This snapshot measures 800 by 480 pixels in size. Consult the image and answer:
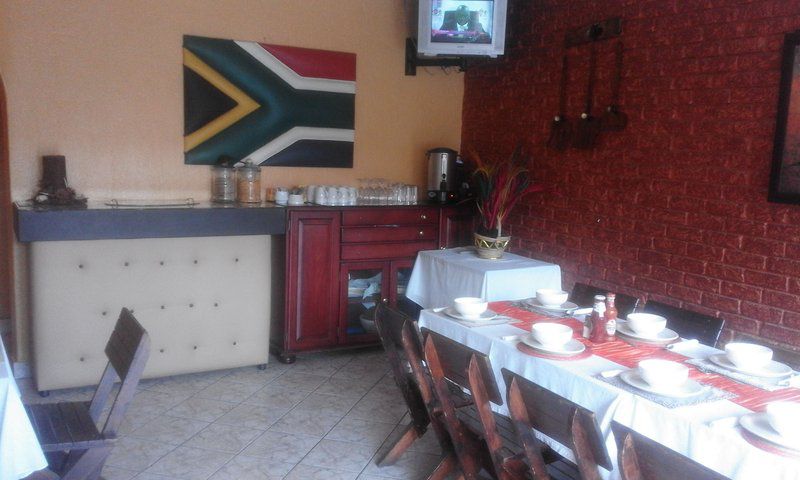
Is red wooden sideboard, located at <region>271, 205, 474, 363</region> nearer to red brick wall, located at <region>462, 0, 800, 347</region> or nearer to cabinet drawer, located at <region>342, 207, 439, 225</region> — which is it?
cabinet drawer, located at <region>342, 207, 439, 225</region>

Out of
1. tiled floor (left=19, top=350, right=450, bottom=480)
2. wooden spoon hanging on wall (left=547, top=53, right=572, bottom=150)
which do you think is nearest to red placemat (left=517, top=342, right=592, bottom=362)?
tiled floor (left=19, top=350, right=450, bottom=480)

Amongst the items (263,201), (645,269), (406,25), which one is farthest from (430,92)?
(645,269)

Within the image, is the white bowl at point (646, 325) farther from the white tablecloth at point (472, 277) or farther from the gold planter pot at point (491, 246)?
the gold planter pot at point (491, 246)

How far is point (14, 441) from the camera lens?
1686 mm

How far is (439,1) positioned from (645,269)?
7.01 ft

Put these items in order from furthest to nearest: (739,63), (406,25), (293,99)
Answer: (406,25) → (293,99) → (739,63)

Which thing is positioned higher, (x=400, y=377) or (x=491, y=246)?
(x=491, y=246)

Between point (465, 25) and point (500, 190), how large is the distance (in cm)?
111

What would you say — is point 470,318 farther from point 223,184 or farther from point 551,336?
point 223,184

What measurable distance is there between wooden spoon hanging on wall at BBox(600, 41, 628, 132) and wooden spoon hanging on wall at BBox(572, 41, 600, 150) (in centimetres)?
9

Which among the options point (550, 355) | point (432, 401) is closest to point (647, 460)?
point (550, 355)

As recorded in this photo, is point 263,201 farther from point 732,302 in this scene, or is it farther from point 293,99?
point 732,302

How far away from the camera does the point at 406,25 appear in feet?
16.0

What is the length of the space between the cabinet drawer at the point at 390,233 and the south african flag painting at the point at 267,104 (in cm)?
64
